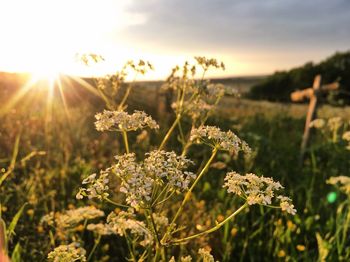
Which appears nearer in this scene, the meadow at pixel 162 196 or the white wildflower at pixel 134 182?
the white wildflower at pixel 134 182

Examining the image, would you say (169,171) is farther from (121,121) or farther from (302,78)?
(302,78)

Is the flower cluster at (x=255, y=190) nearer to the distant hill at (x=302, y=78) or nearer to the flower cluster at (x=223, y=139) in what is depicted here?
the flower cluster at (x=223, y=139)

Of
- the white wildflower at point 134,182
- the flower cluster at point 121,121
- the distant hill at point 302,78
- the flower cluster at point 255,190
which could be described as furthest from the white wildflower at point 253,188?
the distant hill at point 302,78

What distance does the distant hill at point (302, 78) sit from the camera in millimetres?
59969

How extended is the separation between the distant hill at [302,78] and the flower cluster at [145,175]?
184 ft

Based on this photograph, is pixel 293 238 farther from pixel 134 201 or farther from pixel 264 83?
pixel 264 83

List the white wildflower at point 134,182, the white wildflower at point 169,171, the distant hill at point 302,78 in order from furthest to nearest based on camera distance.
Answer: the distant hill at point 302,78, the white wildflower at point 169,171, the white wildflower at point 134,182

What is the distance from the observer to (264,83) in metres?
68.3

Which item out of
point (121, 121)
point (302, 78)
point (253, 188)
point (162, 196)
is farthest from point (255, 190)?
point (302, 78)

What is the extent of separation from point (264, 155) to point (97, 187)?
8682 millimetres

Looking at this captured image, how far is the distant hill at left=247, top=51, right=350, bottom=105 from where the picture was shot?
60.0 meters

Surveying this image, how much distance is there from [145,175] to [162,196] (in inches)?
64.1

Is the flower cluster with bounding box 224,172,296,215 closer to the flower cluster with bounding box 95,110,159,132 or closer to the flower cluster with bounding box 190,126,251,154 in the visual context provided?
the flower cluster with bounding box 190,126,251,154

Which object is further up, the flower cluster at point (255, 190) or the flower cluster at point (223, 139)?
the flower cluster at point (223, 139)
